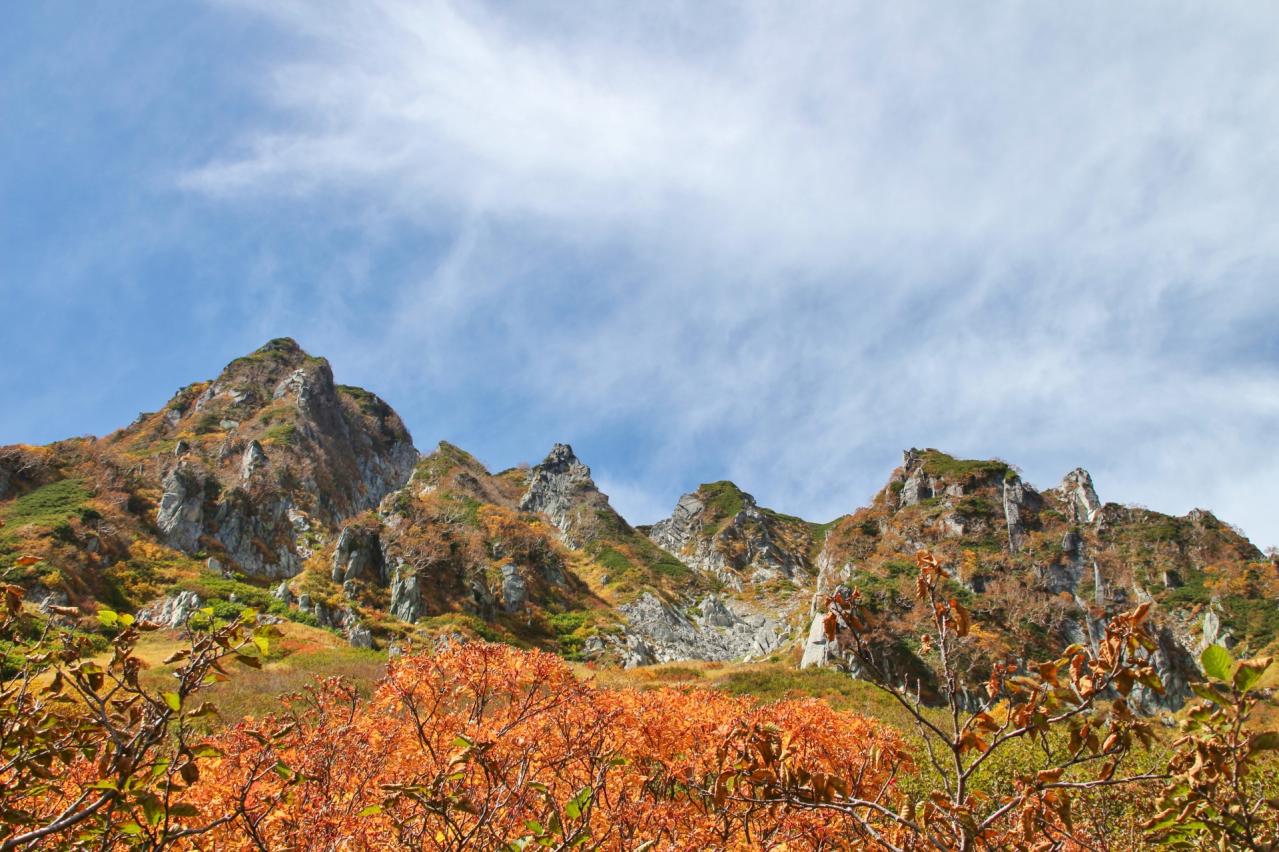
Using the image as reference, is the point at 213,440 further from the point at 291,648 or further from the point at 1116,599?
the point at 1116,599

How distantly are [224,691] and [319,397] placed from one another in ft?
186

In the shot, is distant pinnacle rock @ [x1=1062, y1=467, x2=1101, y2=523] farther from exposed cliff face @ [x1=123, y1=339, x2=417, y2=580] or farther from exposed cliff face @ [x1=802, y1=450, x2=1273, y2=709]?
exposed cliff face @ [x1=123, y1=339, x2=417, y2=580]

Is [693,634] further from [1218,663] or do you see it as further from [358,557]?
[1218,663]

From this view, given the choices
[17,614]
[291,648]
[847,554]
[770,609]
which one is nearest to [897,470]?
[847,554]

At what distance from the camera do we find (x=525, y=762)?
3.32 meters

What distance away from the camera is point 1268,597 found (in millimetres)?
35438

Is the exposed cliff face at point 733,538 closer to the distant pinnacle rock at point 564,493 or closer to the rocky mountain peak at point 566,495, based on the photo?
the rocky mountain peak at point 566,495

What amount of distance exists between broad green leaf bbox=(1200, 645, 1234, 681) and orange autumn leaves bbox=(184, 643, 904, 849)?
1687mm

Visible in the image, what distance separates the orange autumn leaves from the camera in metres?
3.90

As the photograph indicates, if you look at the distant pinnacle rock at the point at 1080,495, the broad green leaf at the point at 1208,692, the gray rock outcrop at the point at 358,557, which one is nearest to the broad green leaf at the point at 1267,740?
the broad green leaf at the point at 1208,692

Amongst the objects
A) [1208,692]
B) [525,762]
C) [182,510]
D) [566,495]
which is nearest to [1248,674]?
[1208,692]

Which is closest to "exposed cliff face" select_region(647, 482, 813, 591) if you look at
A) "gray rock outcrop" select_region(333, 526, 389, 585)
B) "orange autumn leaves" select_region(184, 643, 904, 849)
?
"gray rock outcrop" select_region(333, 526, 389, 585)

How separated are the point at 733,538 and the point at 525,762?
2783 inches

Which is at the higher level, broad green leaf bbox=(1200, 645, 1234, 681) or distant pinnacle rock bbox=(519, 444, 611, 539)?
distant pinnacle rock bbox=(519, 444, 611, 539)
